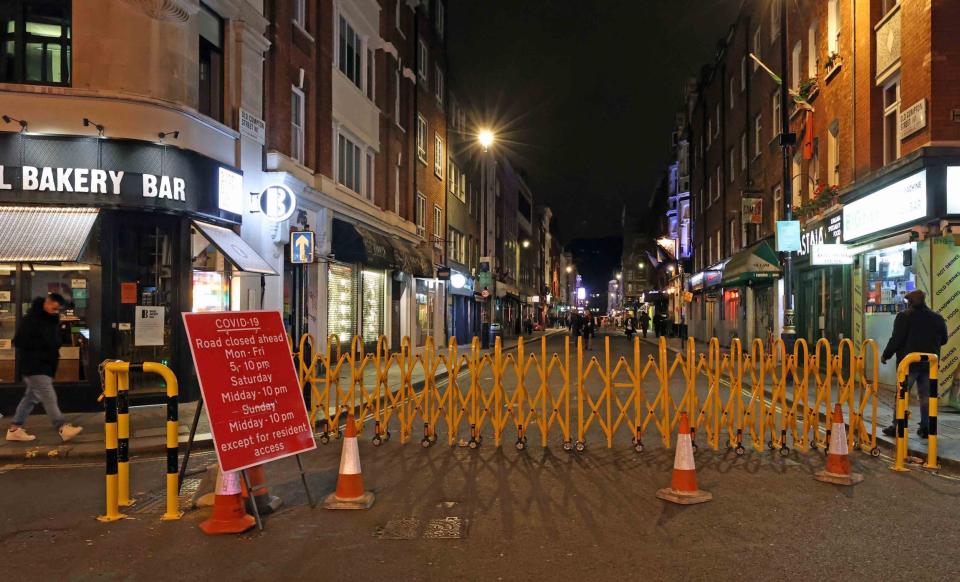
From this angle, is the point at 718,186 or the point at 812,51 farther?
the point at 718,186

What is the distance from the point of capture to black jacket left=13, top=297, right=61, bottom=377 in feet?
30.0

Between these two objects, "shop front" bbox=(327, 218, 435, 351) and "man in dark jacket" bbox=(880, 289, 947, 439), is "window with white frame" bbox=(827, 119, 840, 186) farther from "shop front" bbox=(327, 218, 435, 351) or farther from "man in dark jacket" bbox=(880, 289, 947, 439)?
"shop front" bbox=(327, 218, 435, 351)

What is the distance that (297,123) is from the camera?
722 inches

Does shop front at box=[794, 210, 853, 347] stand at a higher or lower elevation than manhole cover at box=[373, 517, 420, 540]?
higher

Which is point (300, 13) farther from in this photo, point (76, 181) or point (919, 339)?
point (919, 339)

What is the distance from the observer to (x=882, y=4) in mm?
15281

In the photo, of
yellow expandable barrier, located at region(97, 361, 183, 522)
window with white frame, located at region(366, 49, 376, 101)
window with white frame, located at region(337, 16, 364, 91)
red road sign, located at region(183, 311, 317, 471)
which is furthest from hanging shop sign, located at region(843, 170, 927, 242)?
window with white frame, located at region(366, 49, 376, 101)

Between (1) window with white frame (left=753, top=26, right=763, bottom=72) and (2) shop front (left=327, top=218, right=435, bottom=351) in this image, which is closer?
(2) shop front (left=327, top=218, right=435, bottom=351)

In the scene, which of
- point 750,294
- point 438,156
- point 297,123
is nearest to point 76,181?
point 297,123

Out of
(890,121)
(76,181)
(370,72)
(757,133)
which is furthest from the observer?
(757,133)

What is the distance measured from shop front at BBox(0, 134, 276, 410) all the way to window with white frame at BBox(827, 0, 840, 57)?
15830 millimetres

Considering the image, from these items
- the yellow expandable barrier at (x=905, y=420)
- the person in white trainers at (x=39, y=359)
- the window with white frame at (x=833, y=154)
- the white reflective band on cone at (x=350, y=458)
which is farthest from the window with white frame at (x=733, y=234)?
the white reflective band on cone at (x=350, y=458)

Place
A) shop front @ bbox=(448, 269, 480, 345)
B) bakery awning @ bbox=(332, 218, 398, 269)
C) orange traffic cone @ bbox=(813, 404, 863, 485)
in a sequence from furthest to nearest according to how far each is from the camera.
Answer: shop front @ bbox=(448, 269, 480, 345)
bakery awning @ bbox=(332, 218, 398, 269)
orange traffic cone @ bbox=(813, 404, 863, 485)

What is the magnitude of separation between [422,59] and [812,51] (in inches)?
630
